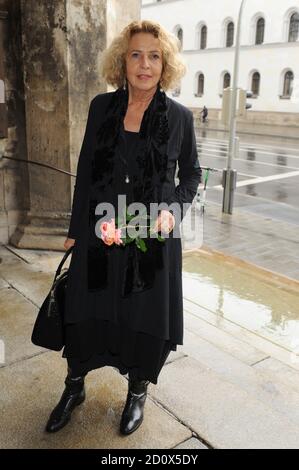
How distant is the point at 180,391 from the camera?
2.84 m

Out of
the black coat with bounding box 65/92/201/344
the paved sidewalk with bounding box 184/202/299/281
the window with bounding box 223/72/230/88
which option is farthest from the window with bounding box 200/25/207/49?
the black coat with bounding box 65/92/201/344

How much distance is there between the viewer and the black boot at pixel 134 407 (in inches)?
96.0

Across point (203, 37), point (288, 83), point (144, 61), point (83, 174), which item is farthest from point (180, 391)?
point (203, 37)

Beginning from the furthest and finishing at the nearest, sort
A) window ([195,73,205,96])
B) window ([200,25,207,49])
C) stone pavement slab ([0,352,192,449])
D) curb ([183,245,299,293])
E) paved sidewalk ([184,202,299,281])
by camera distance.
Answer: window ([195,73,205,96])
window ([200,25,207,49])
paved sidewalk ([184,202,299,281])
curb ([183,245,299,293])
stone pavement slab ([0,352,192,449])

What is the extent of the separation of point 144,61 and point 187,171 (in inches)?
23.0

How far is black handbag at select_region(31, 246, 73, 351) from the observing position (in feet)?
8.04

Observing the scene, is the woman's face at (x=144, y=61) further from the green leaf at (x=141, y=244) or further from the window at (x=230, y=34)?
the window at (x=230, y=34)

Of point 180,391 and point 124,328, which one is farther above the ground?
point 124,328

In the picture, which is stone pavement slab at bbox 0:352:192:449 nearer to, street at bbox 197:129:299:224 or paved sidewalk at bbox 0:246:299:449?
paved sidewalk at bbox 0:246:299:449

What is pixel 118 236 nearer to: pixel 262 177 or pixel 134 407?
Result: pixel 134 407

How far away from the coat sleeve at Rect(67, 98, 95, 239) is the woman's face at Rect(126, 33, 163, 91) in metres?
0.26

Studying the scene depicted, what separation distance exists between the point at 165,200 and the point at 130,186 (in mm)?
189

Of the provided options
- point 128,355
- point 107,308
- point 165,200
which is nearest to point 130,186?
point 165,200
